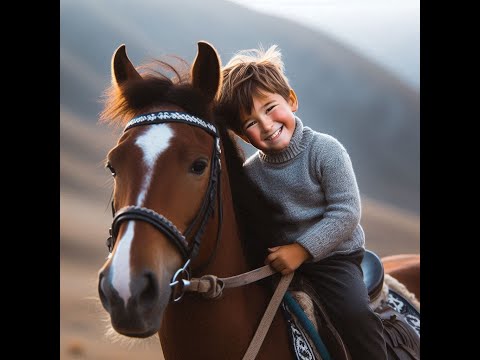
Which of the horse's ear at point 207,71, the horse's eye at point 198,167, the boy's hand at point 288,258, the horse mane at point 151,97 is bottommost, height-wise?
the boy's hand at point 288,258

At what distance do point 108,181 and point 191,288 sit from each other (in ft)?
1.86

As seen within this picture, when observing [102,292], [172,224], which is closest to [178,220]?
[172,224]

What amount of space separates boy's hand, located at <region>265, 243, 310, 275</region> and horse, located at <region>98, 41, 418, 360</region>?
0.12 meters

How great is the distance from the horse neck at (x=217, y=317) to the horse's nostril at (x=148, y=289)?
308 mm

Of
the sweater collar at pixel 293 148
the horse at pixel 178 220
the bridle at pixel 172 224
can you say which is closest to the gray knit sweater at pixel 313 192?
the sweater collar at pixel 293 148

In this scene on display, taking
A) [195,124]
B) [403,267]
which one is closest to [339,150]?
[195,124]

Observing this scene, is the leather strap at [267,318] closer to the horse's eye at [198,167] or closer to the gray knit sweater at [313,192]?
the gray knit sweater at [313,192]

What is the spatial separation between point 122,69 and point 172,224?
2.24 feet

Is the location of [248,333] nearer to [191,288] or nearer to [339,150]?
[191,288]

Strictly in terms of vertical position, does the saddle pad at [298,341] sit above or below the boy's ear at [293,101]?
below

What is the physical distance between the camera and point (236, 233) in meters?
1.72

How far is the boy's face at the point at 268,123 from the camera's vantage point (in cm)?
180

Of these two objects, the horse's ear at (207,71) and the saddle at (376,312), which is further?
the saddle at (376,312)

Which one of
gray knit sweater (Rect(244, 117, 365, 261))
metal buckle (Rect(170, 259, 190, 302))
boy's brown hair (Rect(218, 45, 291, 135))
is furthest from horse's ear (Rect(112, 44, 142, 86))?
metal buckle (Rect(170, 259, 190, 302))
